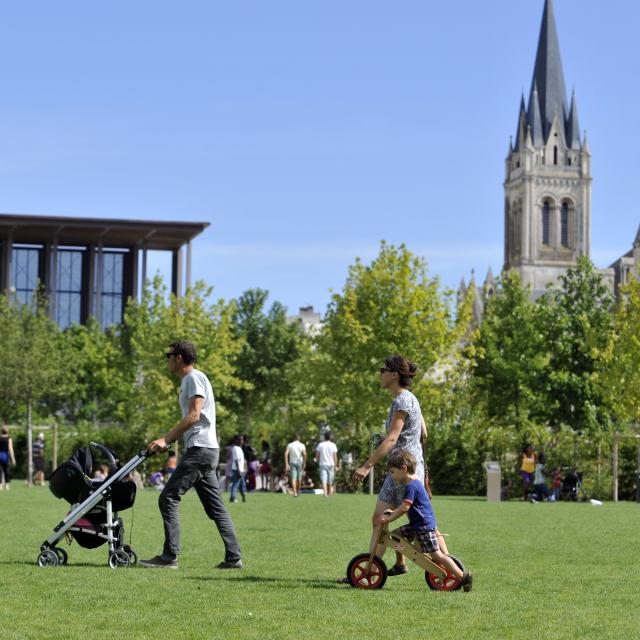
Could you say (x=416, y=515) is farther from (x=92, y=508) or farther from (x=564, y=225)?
(x=564, y=225)

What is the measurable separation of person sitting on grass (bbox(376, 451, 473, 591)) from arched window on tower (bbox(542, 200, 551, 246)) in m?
147

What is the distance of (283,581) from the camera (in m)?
11.4

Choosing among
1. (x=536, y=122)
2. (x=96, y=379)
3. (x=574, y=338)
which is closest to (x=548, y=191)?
(x=536, y=122)

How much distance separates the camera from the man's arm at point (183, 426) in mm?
11625

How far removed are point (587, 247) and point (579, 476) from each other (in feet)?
391

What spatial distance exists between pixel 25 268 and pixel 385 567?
3435 inches

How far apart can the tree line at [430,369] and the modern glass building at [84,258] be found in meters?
13.9

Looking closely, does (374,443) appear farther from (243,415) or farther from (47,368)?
(243,415)

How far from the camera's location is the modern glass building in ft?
280

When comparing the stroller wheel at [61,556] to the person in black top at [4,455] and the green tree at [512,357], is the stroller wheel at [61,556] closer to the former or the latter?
the person in black top at [4,455]

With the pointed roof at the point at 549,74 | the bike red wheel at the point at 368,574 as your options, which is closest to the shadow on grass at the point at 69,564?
the bike red wheel at the point at 368,574

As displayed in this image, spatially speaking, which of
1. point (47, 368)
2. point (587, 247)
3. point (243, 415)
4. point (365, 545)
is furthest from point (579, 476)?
point (587, 247)

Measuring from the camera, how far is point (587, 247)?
156 meters

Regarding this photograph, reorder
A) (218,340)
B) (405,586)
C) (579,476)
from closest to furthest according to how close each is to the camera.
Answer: (405,586) → (579,476) → (218,340)
